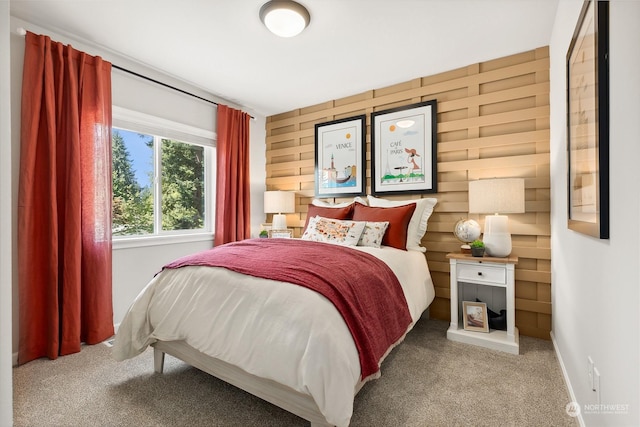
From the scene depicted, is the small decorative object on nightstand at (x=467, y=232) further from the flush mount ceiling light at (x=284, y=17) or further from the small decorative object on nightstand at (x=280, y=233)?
the flush mount ceiling light at (x=284, y=17)

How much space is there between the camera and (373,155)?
3443mm

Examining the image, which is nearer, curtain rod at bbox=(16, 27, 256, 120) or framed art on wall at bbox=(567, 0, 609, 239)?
framed art on wall at bbox=(567, 0, 609, 239)

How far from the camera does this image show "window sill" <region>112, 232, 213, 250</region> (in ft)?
9.19

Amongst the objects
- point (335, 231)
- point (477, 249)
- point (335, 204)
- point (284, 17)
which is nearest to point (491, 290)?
point (477, 249)

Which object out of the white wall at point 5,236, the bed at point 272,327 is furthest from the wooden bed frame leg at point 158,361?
the white wall at point 5,236

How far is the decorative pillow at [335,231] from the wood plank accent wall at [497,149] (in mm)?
835

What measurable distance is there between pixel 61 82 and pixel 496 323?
392 cm

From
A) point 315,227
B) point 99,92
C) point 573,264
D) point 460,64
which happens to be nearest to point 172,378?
point 315,227

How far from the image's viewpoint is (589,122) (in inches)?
50.9

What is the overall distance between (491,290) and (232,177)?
2.99 meters

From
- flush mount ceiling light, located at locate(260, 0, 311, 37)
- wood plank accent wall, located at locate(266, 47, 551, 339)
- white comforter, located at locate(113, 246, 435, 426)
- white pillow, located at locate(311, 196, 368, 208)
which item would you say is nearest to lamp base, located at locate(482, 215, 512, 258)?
wood plank accent wall, located at locate(266, 47, 551, 339)

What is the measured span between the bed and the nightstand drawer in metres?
0.65

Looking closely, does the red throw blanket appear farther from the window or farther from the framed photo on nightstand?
the window

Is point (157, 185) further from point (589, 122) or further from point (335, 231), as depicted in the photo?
point (589, 122)
